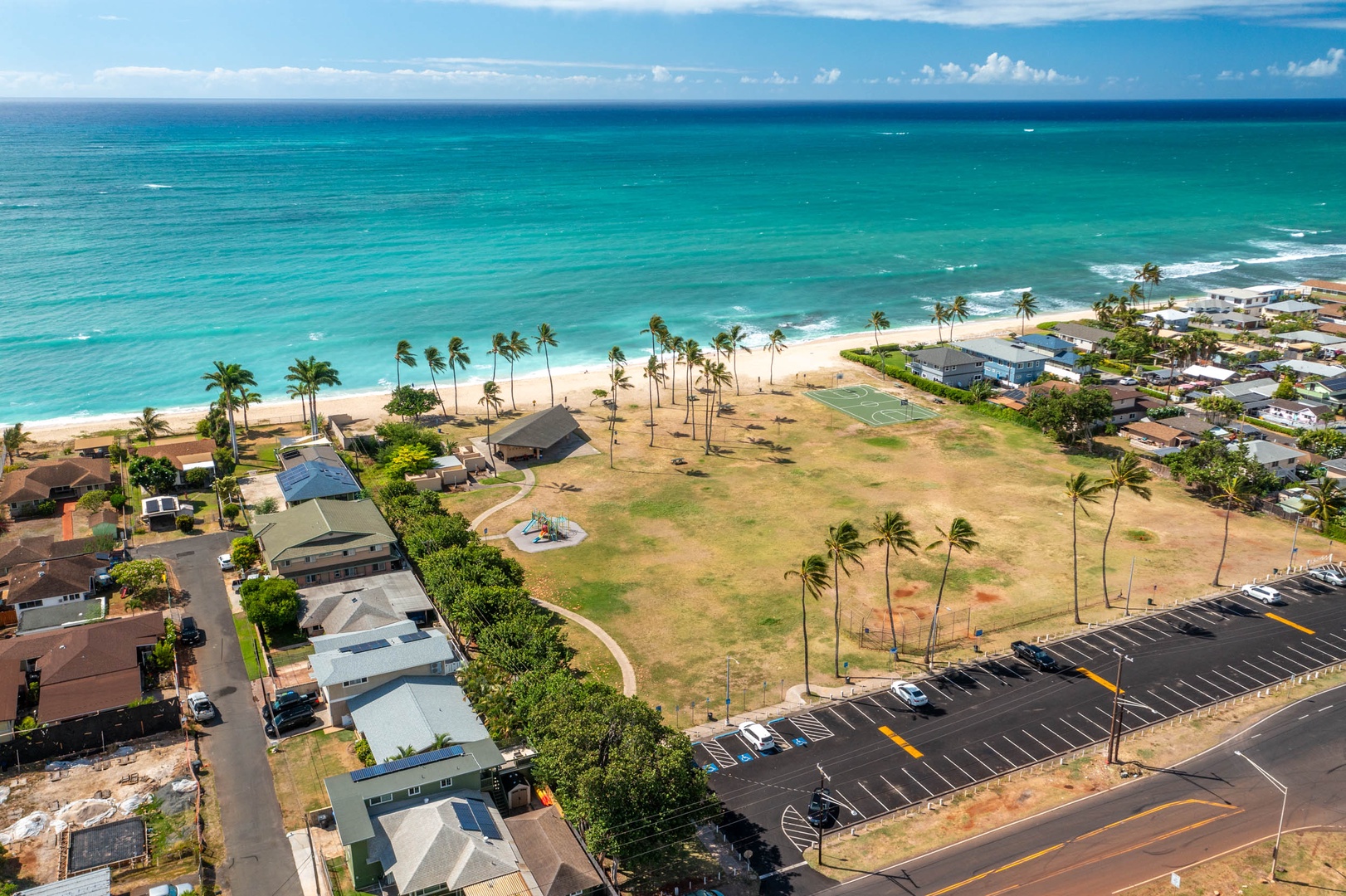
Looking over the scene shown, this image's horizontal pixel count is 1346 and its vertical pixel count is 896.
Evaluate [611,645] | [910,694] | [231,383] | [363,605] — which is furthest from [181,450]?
[910,694]

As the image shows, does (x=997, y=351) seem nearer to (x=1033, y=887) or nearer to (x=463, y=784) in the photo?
(x=1033, y=887)

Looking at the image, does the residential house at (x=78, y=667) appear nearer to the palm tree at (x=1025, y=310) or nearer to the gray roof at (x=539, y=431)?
the gray roof at (x=539, y=431)

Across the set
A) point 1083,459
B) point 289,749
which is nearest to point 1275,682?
point 1083,459

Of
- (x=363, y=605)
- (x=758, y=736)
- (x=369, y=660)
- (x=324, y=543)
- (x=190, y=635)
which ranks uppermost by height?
(x=324, y=543)

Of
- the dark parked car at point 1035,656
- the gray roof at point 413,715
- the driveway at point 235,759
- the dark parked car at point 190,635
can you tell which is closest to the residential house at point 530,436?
the driveway at point 235,759

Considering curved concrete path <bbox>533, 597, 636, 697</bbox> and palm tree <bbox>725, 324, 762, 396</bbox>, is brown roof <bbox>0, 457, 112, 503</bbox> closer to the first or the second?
curved concrete path <bbox>533, 597, 636, 697</bbox>

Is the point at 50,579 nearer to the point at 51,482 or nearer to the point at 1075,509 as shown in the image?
the point at 51,482
